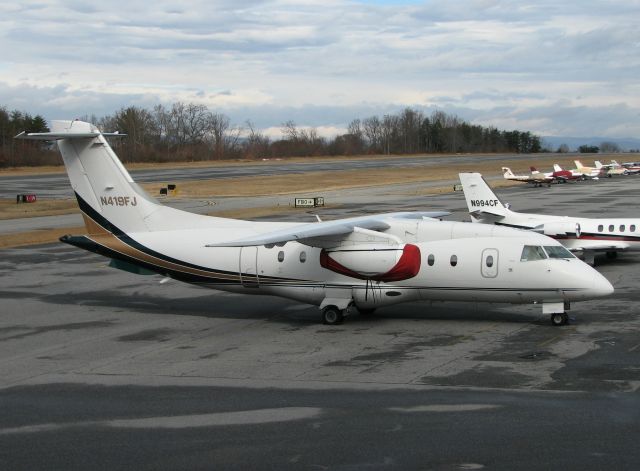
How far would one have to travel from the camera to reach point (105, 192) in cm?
2744

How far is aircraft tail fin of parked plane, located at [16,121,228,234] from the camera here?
27.2m

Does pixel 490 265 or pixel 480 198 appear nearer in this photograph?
pixel 490 265

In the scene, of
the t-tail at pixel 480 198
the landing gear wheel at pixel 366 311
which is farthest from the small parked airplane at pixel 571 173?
the landing gear wheel at pixel 366 311

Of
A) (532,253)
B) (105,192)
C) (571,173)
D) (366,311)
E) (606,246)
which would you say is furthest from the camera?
(571,173)

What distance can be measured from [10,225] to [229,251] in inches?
1366

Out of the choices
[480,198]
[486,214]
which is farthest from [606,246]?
[480,198]

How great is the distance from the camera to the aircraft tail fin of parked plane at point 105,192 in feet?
89.3

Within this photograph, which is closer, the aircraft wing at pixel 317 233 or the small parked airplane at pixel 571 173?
the aircraft wing at pixel 317 233

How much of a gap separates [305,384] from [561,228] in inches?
844

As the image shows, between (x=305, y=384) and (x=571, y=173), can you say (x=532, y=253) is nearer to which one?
(x=305, y=384)

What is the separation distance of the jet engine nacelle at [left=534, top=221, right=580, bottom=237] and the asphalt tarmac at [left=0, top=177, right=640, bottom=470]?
630 centimetres

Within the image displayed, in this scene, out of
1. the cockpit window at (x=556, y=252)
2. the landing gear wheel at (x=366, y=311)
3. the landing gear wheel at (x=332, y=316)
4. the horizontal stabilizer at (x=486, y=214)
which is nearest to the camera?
the cockpit window at (x=556, y=252)

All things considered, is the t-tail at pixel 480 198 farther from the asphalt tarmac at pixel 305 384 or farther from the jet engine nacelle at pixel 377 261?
the jet engine nacelle at pixel 377 261

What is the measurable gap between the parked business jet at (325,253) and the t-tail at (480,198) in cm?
1382
